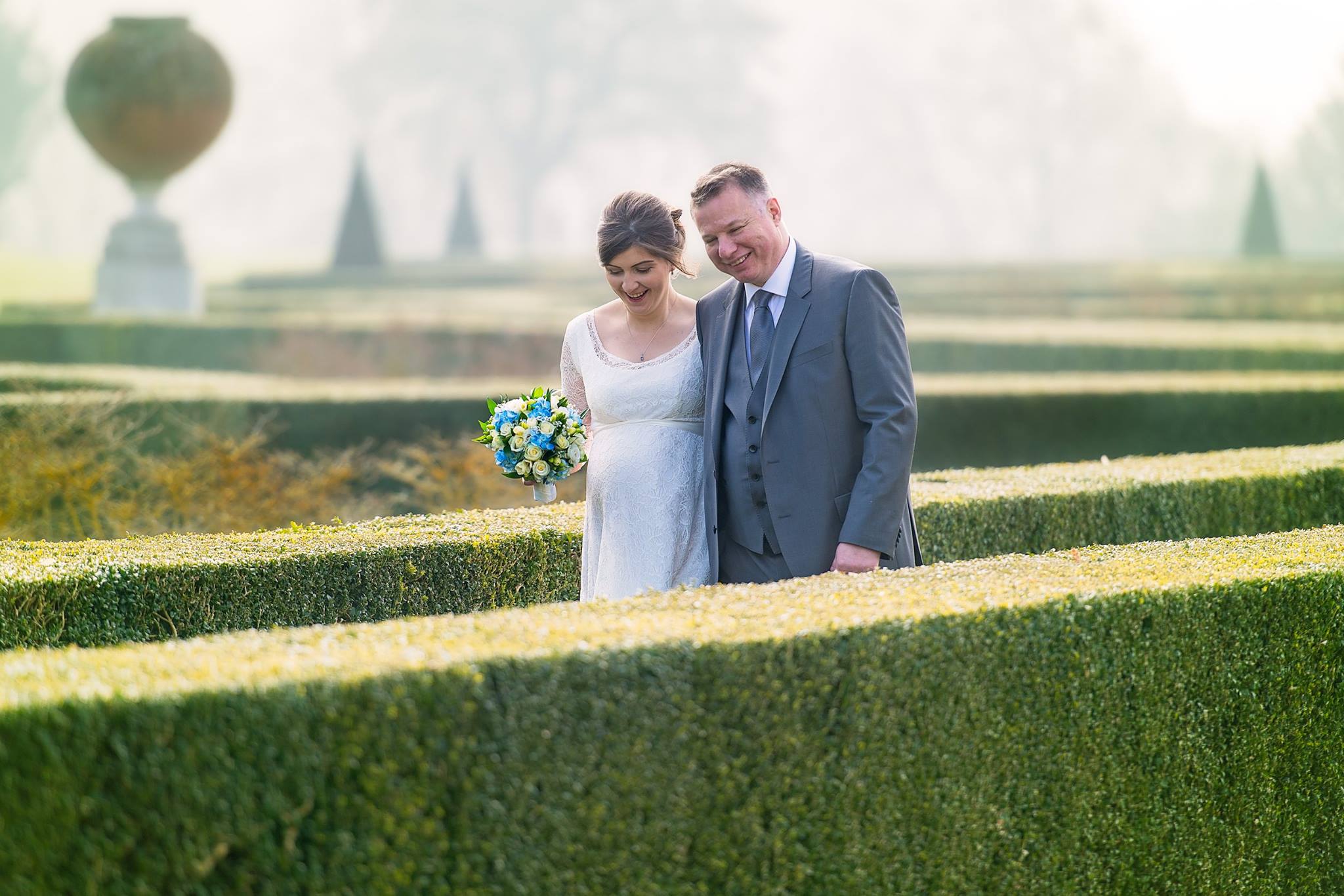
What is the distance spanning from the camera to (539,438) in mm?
3768

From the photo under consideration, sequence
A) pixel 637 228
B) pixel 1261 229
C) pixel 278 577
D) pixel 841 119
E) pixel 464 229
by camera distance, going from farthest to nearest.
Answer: pixel 841 119 → pixel 464 229 → pixel 1261 229 → pixel 278 577 → pixel 637 228

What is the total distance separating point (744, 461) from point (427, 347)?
1260 centimetres

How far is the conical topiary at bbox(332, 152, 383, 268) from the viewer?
3052 centimetres

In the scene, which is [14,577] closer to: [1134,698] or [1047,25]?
[1134,698]

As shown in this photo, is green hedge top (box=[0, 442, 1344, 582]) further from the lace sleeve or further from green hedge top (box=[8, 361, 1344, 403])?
green hedge top (box=[8, 361, 1344, 403])

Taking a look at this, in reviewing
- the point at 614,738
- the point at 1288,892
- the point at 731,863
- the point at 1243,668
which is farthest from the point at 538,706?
the point at 1288,892

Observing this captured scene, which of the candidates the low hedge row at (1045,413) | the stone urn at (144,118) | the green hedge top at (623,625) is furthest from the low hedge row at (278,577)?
the stone urn at (144,118)

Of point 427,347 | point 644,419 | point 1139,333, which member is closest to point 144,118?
point 427,347

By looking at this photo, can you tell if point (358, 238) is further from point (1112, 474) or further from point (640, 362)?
point (640, 362)

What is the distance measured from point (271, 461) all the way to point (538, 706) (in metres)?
6.48

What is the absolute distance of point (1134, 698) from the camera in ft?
10.0

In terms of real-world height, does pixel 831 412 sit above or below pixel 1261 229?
below

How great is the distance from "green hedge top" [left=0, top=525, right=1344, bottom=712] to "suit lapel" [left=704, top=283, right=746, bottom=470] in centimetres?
53

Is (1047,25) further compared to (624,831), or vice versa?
(1047,25)
